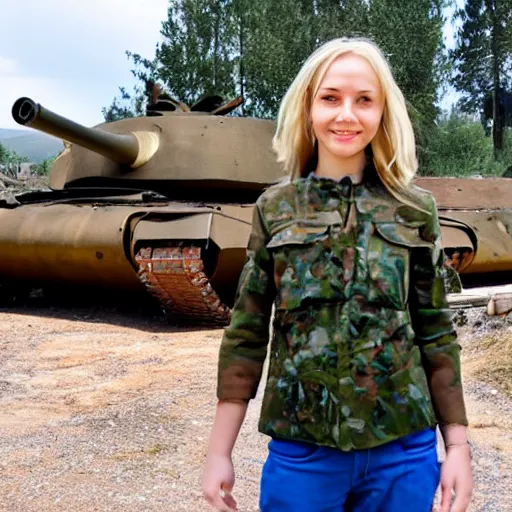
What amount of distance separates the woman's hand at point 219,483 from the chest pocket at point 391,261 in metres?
0.42

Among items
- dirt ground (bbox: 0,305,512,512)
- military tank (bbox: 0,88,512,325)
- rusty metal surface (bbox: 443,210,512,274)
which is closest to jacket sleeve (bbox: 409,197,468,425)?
dirt ground (bbox: 0,305,512,512)

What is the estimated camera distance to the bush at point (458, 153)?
2983cm

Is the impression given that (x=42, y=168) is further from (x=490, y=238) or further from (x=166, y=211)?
(x=166, y=211)

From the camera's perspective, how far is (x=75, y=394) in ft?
16.6

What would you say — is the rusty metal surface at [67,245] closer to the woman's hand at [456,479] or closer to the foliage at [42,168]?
the woman's hand at [456,479]

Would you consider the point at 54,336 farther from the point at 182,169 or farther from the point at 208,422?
the point at 208,422

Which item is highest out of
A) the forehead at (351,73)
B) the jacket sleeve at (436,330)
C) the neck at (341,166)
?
the forehead at (351,73)

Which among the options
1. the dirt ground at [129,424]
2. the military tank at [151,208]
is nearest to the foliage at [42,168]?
the military tank at [151,208]

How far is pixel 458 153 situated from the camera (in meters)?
32.4

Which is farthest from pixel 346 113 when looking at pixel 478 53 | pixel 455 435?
pixel 478 53

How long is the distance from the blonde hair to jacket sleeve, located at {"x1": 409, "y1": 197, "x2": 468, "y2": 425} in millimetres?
104

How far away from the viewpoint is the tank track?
6922 millimetres

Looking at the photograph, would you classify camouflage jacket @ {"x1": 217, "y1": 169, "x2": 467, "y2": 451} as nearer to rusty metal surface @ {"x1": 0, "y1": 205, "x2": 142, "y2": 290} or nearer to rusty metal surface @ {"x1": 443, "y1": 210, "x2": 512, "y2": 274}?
rusty metal surface @ {"x1": 0, "y1": 205, "x2": 142, "y2": 290}

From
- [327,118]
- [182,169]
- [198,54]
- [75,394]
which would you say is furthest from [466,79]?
[327,118]
